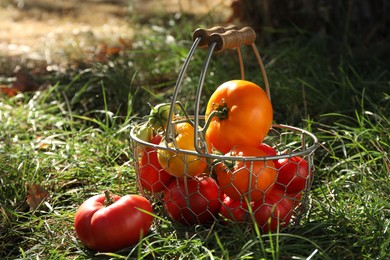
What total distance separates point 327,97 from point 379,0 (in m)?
1.32

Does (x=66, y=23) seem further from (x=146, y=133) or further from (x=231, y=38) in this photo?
(x=231, y=38)

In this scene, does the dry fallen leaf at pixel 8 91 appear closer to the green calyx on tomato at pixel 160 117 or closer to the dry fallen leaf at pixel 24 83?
the dry fallen leaf at pixel 24 83

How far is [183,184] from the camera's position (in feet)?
7.60

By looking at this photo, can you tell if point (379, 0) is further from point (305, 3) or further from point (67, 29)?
point (67, 29)

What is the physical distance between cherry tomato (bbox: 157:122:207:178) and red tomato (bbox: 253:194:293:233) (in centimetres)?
24

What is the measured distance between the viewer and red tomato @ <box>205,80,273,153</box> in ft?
7.25

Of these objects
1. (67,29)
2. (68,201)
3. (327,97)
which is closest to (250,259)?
(68,201)

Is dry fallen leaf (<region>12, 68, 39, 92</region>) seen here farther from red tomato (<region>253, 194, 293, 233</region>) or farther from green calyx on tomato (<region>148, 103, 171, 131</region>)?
red tomato (<region>253, 194, 293, 233</region>)

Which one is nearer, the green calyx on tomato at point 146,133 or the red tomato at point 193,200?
the red tomato at point 193,200

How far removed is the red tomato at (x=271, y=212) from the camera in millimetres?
2201

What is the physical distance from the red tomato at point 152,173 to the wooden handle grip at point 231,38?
0.43 m

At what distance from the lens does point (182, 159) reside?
2209 millimetres

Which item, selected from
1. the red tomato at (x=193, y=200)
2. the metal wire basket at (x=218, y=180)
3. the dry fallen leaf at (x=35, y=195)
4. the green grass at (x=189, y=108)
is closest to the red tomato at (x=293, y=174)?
the metal wire basket at (x=218, y=180)

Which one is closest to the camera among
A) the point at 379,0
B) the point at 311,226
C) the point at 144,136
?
the point at 311,226
